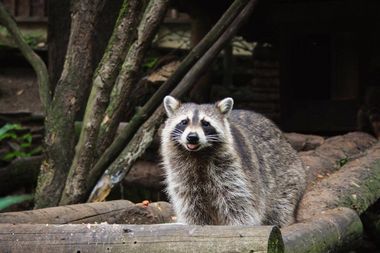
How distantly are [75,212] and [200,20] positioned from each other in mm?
5309

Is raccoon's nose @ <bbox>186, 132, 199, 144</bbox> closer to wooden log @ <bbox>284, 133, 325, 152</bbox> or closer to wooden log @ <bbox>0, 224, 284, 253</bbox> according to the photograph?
wooden log @ <bbox>0, 224, 284, 253</bbox>

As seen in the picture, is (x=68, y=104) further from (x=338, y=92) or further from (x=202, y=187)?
(x=338, y=92)

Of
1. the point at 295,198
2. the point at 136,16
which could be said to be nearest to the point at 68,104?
the point at 136,16

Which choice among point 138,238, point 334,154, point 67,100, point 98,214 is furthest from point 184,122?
point 334,154

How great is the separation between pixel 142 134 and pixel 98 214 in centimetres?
161

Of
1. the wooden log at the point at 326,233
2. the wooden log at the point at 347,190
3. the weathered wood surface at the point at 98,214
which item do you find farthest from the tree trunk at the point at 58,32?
the wooden log at the point at 326,233

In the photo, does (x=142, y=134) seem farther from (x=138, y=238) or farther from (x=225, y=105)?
(x=138, y=238)

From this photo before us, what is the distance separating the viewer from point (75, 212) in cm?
503

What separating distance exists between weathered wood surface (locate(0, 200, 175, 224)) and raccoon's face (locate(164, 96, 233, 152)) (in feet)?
2.17

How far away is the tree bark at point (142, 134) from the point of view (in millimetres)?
6590

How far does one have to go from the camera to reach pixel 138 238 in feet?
12.0

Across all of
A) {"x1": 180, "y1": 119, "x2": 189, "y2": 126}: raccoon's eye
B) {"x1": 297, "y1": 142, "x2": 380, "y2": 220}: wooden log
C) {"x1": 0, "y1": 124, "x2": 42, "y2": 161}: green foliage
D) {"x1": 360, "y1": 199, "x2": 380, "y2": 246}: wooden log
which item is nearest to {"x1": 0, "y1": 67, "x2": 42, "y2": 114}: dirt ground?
{"x1": 0, "y1": 124, "x2": 42, "y2": 161}: green foliage

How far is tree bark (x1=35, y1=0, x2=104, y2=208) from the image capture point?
21.4ft

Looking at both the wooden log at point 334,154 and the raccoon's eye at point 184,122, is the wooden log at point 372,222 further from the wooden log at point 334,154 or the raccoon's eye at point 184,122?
the raccoon's eye at point 184,122
